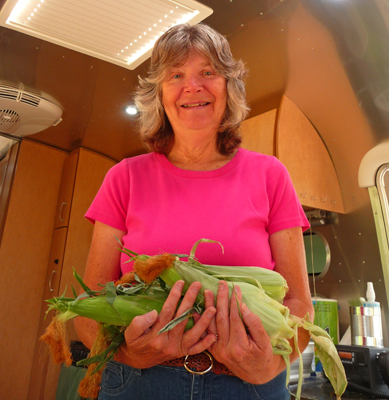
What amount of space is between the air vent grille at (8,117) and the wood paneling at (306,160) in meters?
1.64

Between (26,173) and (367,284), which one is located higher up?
(26,173)

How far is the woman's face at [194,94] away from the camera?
34.2 inches

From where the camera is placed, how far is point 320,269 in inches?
74.0

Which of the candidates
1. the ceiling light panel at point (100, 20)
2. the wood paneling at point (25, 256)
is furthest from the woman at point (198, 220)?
the wood paneling at point (25, 256)

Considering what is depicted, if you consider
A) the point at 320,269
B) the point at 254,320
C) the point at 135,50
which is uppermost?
the point at 135,50

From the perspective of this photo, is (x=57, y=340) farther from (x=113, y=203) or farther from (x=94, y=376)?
(x=113, y=203)

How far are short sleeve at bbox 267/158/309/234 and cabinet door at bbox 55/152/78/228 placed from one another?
93.0 inches

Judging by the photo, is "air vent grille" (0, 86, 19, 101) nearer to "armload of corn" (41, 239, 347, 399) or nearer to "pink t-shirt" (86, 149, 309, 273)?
"pink t-shirt" (86, 149, 309, 273)

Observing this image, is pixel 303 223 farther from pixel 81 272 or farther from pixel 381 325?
pixel 81 272

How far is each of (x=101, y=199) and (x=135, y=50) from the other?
1.20 m

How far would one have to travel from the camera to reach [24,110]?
2.35m

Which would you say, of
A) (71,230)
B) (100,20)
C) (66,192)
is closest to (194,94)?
(100,20)

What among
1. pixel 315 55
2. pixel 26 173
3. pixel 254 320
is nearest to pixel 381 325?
pixel 315 55

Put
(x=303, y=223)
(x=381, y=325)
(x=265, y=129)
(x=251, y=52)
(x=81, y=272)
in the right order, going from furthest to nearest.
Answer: (x=81, y=272) → (x=265, y=129) → (x=251, y=52) → (x=381, y=325) → (x=303, y=223)
